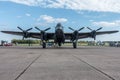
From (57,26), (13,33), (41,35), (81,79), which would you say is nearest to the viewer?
(81,79)

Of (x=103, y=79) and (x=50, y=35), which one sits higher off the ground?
(x=50, y=35)

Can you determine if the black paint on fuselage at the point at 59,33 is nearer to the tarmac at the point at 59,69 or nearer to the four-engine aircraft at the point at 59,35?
the four-engine aircraft at the point at 59,35

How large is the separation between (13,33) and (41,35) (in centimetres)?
738

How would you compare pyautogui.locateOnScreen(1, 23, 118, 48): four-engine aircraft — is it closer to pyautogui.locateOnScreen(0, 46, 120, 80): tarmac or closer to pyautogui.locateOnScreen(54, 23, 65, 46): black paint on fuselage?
pyautogui.locateOnScreen(54, 23, 65, 46): black paint on fuselage

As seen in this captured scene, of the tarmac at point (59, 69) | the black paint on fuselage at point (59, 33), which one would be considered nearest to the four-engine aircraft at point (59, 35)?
the black paint on fuselage at point (59, 33)

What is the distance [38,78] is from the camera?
9125mm

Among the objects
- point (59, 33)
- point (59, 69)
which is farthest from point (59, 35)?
point (59, 69)

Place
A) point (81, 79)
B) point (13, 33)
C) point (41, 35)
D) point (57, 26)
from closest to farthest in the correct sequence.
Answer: point (81, 79) < point (57, 26) < point (41, 35) < point (13, 33)

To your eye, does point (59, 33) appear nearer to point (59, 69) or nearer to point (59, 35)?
point (59, 35)

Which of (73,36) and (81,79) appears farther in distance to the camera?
(73,36)

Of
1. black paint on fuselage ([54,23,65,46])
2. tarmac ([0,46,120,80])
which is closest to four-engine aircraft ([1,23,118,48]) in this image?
black paint on fuselage ([54,23,65,46])

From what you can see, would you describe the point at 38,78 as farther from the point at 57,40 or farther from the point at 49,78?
the point at 57,40

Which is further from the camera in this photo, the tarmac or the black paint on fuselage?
the black paint on fuselage

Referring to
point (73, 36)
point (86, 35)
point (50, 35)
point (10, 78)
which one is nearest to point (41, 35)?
point (50, 35)
